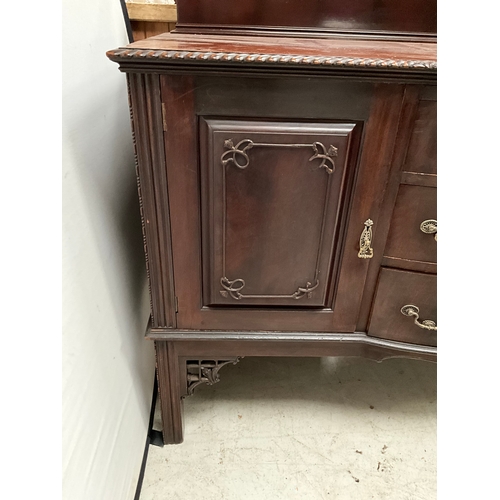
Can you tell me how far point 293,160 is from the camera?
623 mm

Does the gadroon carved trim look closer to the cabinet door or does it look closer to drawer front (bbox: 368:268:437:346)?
the cabinet door

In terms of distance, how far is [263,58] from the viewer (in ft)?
1.73

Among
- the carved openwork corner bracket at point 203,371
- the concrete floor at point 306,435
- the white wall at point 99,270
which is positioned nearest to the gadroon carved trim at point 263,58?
the white wall at point 99,270

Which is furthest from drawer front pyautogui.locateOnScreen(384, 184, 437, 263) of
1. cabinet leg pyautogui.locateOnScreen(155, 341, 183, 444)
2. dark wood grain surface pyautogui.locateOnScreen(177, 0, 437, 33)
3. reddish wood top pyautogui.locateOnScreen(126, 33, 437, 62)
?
cabinet leg pyautogui.locateOnScreen(155, 341, 183, 444)

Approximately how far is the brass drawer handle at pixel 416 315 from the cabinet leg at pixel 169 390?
0.47m

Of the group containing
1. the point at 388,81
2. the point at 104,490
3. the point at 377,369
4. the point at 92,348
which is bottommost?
the point at 377,369

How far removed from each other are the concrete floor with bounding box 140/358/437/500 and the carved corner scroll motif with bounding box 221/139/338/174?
0.70 meters

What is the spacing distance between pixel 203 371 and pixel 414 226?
1.78 feet

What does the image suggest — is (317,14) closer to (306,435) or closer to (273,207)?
(273,207)

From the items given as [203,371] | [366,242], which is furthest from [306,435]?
[366,242]

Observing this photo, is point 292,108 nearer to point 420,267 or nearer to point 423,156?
point 423,156

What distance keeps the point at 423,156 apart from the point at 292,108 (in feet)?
0.73

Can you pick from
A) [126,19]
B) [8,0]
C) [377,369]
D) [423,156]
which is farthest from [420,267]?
[126,19]

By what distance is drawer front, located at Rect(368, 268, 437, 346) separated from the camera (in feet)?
2.41
